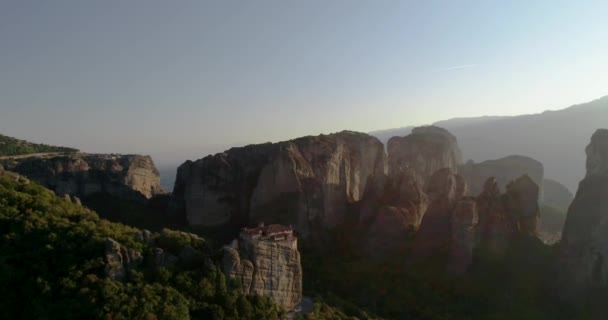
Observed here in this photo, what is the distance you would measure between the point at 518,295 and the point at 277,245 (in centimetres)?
2393

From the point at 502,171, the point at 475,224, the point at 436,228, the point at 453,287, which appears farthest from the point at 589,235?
the point at 502,171

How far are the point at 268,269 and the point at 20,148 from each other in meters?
50.5

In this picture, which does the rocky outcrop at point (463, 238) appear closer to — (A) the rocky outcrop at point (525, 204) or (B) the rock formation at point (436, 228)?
(B) the rock formation at point (436, 228)

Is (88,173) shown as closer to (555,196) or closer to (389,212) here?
(389,212)

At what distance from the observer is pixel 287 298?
1054 inches

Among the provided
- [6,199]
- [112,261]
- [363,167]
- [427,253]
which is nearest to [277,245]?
[112,261]

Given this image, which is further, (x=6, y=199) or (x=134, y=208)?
(x=134, y=208)

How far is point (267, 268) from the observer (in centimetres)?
2564

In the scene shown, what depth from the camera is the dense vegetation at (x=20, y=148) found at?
6101 centimetres

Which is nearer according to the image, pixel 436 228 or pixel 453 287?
pixel 453 287

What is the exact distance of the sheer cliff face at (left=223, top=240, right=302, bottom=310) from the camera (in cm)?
2394

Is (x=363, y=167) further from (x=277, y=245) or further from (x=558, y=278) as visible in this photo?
(x=277, y=245)

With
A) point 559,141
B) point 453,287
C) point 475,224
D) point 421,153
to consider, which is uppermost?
point 421,153

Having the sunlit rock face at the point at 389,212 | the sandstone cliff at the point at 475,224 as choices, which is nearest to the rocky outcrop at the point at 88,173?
the sunlit rock face at the point at 389,212
